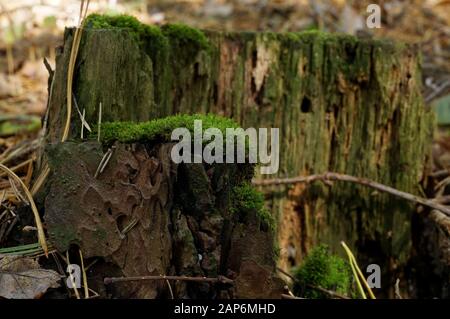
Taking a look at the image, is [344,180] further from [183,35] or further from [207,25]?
[207,25]

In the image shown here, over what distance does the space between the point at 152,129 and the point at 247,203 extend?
37 centimetres

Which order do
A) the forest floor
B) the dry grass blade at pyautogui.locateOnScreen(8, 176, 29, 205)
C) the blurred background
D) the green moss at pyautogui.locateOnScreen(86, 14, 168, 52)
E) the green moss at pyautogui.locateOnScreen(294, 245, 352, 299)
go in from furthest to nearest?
the blurred background
the forest floor
the green moss at pyautogui.locateOnScreen(294, 245, 352, 299)
the green moss at pyautogui.locateOnScreen(86, 14, 168, 52)
the dry grass blade at pyautogui.locateOnScreen(8, 176, 29, 205)

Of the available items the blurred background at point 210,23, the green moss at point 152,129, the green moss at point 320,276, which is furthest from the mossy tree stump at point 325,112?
the blurred background at point 210,23

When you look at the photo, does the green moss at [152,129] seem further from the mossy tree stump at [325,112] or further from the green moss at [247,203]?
the mossy tree stump at [325,112]

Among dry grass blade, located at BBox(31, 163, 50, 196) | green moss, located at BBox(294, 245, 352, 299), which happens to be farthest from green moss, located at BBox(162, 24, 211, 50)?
green moss, located at BBox(294, 245, 352, 299)

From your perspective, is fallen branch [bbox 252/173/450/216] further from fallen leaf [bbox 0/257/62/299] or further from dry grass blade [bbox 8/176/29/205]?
fallen leaf [bbox 0/257/62/299]

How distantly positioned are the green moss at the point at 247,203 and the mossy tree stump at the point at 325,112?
0.83 metres

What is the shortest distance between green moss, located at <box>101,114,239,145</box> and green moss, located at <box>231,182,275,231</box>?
186mm

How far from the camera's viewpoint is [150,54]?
253cm

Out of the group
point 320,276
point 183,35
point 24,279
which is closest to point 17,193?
point 24,279

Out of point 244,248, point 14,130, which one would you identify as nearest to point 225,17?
point 14,130

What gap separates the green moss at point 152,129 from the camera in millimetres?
1899

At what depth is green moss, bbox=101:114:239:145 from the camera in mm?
1899

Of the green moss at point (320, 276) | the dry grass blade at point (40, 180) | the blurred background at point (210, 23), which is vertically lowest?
the green moss at point (320, 276)
